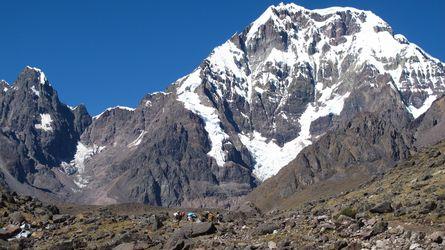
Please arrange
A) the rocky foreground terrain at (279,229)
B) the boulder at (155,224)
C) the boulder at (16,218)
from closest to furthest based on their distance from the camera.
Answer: the rocky foreground terrain at (279,229) < the boulder at (155,224) < the boulder at (16,218)

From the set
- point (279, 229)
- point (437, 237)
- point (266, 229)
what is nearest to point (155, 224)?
point (266, 229)

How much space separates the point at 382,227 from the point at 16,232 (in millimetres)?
31162

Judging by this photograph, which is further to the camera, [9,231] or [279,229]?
[9,231]

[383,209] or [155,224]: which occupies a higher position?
[155,224]

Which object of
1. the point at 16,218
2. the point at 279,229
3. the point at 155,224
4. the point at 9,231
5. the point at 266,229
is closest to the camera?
the point at 266,229

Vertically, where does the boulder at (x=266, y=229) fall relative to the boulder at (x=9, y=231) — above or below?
below

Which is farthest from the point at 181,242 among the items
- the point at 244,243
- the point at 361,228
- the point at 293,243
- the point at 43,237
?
the point at 43,237

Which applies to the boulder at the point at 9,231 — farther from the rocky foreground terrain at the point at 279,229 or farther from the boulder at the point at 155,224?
the boulder at the point at 155,224

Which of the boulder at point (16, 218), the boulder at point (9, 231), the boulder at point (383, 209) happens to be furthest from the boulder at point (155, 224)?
the boulder at point (383, 209)

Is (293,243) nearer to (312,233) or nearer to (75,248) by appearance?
(312,233)

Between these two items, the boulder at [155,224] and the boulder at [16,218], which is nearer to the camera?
the boulder at [155,224]

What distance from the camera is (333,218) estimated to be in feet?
142

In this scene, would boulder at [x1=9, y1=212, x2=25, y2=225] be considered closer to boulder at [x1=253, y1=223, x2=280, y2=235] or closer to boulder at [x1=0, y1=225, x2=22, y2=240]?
boulder at [x1=0, y1=225, x2=22, y2=240]

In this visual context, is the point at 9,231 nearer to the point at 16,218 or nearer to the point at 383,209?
the point at 16,218
